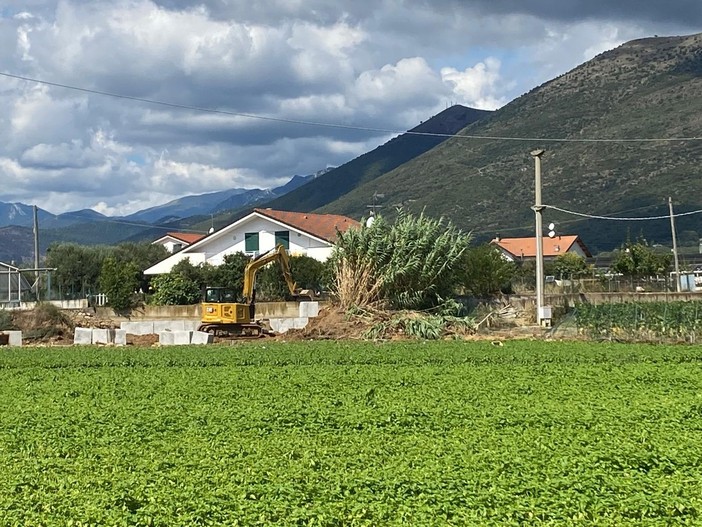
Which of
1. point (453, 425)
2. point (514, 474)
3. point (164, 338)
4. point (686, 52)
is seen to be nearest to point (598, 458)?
point (514, 474)

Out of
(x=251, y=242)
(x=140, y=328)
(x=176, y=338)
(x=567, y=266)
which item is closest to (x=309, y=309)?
(x=176, y=338)

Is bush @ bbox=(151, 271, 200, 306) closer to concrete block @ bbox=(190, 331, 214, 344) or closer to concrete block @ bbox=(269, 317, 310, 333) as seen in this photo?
concrete block @ bbox=(269, 317, 310, 333)

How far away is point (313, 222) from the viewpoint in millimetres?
54469

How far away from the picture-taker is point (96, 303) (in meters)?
51.9

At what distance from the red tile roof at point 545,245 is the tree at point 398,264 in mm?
49344

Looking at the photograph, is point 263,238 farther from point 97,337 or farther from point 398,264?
point 97,337

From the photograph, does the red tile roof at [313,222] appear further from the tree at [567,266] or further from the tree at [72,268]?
the tree at [72,268]

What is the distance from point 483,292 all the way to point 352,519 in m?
32.6

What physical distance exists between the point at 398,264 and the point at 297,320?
492 cm

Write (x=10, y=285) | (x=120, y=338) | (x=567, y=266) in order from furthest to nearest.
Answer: (x=567, y=266) < (x=10, y=285) < (x=120, y=338)

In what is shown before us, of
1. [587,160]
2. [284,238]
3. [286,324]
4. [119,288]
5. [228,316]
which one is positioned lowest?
[286,324]

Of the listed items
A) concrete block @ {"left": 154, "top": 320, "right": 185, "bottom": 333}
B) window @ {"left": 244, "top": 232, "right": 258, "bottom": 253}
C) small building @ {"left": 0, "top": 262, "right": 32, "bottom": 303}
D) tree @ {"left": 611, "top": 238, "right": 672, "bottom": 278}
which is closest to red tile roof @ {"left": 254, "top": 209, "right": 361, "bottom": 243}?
window @ {"left": 244, "top": 232, "right": 258, "bottom": 253}

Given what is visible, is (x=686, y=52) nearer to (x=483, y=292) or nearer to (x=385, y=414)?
(x=483, y=292)

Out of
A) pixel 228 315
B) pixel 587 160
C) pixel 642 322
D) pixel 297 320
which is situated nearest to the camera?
pixel 642 322
